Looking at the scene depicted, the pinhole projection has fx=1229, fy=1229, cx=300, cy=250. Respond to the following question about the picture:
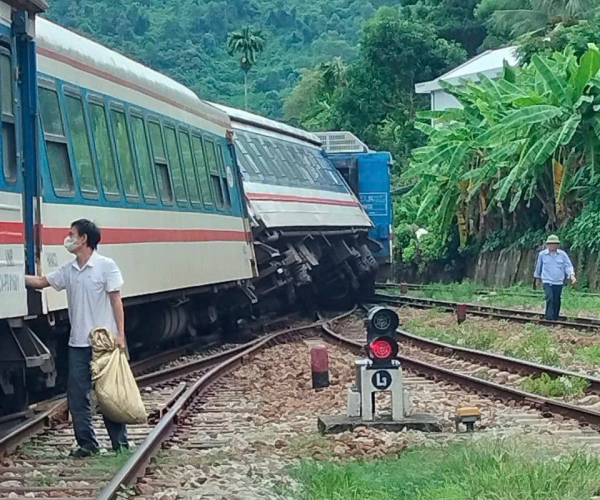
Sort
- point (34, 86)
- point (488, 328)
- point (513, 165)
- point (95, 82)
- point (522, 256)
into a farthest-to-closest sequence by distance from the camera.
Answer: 1. point (522, 256)
2. point (513, 165)
3. point (488, 328)
4. point (95, 82)
5. point (34, 86)

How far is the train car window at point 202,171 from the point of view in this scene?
15781 millimetres

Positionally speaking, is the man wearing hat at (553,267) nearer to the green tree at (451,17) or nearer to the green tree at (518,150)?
the green tree at (518,150)

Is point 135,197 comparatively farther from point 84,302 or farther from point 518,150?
point 518,150

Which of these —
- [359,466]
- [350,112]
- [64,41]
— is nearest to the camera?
[359,466]

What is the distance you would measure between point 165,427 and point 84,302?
135cm

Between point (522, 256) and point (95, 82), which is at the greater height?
point (95, 82)

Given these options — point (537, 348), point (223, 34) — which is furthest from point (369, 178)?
point (223, 34)

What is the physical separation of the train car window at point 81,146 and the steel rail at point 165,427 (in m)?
2.03

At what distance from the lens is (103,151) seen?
37.7ft

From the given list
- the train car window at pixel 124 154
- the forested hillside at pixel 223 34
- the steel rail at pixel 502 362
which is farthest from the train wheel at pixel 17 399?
the forested hillside at pixel 223 34

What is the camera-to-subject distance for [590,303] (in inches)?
922

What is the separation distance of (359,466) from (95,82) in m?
5.26

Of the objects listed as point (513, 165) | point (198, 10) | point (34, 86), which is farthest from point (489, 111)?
point (198, 10)

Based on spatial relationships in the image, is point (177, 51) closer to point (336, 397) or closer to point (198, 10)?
point (198, 10)
